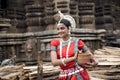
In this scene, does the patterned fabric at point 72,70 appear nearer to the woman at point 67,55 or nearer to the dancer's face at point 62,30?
the woman at point 67,55

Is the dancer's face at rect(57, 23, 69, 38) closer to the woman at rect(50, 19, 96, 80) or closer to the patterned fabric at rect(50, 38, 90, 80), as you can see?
the woman at rect(50, 19, 96, 80)

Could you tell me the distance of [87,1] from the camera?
1396 centimetres

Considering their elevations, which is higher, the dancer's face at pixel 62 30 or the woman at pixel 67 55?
the dancer's face at pixel 62 30

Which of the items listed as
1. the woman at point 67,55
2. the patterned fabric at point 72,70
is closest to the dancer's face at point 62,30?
the woman at point 67,55

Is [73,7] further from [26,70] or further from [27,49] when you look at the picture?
[26,70]

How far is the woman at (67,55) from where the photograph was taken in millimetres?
3812

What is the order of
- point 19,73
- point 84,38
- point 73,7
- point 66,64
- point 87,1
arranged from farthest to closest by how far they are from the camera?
1. point 87,1
2. point 73,7
3. point 84,38
4. point 19,73
5. point 66,64

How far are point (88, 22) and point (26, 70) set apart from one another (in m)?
6.97

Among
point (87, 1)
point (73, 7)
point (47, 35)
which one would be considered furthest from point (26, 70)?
point (87, 1)

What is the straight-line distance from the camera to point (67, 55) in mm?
3812

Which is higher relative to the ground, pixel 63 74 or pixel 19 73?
pixel 63 74

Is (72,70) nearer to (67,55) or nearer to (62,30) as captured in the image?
(67,55)

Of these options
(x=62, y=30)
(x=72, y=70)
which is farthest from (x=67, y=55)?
(x=62, y=30)

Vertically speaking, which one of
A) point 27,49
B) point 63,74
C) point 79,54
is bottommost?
point 27,49
